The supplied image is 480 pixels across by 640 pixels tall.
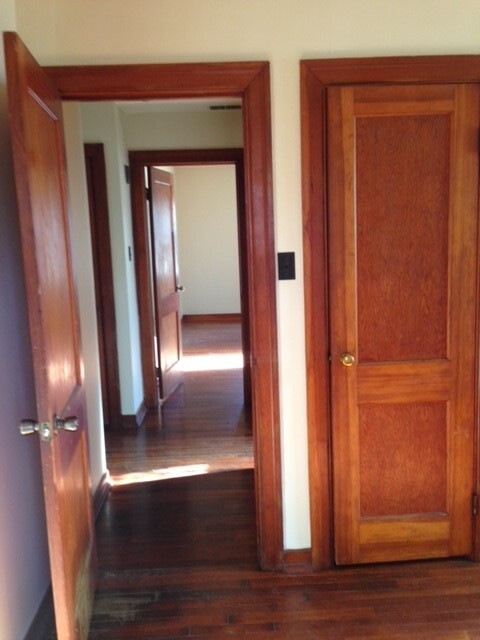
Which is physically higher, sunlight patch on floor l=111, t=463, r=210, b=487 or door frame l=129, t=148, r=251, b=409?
door frame l=129, t=148, r=251, b=409

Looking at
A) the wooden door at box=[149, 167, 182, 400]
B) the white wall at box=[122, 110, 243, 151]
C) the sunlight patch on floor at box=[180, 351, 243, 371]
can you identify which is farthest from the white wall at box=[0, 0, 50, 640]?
the sunlight patch on floor at box=[180, 351, 243, 371]

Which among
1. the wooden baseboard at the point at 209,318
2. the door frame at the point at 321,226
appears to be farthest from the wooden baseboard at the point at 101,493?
the wooden baseboard at the point at 209,318

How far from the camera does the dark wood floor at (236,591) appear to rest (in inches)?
82.4

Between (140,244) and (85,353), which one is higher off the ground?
(140,244)

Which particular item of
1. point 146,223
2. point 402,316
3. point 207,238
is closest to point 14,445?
point 402,316

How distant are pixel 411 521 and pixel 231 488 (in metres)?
1.14

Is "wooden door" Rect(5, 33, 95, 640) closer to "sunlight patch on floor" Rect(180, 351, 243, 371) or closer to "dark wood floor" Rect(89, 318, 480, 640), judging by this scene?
"dark wood floor" Rect(89, 318, 480, 640)

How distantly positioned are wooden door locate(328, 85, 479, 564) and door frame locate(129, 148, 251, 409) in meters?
2.05

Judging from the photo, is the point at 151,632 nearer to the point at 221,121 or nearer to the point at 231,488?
the point at 231,488

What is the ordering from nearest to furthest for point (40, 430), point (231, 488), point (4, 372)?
point (40, 430), point (4, 372), point (231, 488)

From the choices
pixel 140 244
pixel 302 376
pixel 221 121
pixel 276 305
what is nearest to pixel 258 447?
pixel 302 376

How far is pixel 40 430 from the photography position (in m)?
1.61

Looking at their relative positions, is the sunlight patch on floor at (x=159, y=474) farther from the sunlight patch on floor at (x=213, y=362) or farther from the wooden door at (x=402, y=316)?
the sunlight patch on floor at (x=213, y=362)

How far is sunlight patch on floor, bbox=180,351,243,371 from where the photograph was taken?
628 cm
